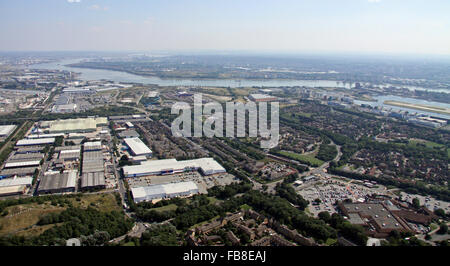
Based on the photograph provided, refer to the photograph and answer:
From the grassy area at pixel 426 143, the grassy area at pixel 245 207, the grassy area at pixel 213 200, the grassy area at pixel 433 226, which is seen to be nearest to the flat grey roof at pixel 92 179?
the grassy area at pixel 213 200

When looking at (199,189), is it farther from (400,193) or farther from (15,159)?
(15,159)

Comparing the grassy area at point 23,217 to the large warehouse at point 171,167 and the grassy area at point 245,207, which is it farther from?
the grassy area at point 245,207

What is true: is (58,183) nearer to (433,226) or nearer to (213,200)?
(213,200)

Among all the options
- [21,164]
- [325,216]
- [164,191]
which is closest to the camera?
[325,216]

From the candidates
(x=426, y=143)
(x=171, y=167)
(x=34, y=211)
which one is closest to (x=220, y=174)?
(x=171, y=167)
